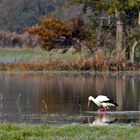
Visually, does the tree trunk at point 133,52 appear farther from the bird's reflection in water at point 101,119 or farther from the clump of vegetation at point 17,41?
the bird's reflection in water at point 101,119

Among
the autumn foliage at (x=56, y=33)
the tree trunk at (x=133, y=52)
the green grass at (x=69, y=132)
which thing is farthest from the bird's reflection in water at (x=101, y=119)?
the autumn foliage at (x=56, y=33)

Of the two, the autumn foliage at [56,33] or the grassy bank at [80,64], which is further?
the autumn foliage at [56,33]

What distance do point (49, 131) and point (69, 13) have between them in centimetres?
7055

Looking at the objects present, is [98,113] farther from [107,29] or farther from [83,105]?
A: [107,29]

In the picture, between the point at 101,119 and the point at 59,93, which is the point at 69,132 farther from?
the point at 59,93

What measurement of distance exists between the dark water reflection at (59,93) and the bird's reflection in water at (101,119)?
242 mm

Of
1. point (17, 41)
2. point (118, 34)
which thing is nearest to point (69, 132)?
point (118, 34)

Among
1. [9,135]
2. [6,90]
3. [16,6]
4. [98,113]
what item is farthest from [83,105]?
[16,6]

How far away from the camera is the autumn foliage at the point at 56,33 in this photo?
44094 millimetres

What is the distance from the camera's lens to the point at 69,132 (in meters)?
14.8

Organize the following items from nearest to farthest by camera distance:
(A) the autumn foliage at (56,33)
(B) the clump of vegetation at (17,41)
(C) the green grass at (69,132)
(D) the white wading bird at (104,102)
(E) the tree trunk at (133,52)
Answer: (C) the green grass at (69,132) → (D) the white wading bird at (104,102) → (E) the tree trunk at (133,52) → (A) the autumn foliage at (56,33) → (B) the clump of vegetation at (17,41)

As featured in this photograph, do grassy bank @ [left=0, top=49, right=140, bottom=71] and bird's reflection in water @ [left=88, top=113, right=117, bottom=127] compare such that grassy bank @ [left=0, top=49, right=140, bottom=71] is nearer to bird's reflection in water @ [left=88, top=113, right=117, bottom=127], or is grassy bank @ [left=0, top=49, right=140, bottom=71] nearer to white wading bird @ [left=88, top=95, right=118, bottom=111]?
white wading bird @ [left=88, top=95, right=118, bottom=111]

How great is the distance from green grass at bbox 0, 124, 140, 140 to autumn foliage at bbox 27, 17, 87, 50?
28296 millimetres

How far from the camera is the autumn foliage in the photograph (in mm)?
44094
